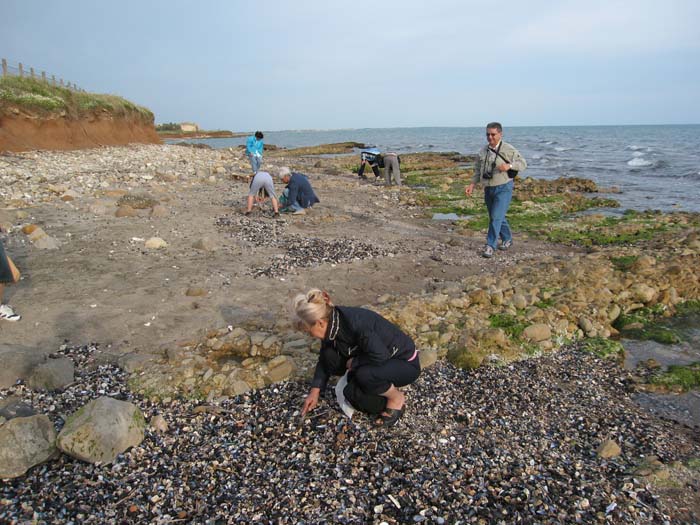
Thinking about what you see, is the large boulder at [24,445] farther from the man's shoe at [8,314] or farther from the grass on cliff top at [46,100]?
the grass on cliff top at [46,100]

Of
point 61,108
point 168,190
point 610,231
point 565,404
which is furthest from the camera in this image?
point 61,108

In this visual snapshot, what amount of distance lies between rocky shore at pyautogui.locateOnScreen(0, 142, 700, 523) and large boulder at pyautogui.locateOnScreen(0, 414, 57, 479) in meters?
0.04

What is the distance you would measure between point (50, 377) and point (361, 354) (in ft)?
10.6

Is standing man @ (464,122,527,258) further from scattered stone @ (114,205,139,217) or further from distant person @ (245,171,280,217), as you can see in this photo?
scattered stone @ (114,205,139,217)

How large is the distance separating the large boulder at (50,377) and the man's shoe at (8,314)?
1.58 m

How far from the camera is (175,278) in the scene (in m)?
7.54

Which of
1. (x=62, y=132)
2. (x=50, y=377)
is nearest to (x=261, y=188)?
(x=50, y=377)

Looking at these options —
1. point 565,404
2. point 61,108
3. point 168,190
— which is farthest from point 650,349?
point 61,108

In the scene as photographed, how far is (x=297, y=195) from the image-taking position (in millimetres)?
12695

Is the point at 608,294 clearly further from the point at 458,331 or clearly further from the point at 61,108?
the point at 61,108

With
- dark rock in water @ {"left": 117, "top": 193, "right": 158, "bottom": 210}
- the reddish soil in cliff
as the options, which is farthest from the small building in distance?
dark rock in water @ {"left": 117, "top": 193, "right": 158, "bottom": 210}

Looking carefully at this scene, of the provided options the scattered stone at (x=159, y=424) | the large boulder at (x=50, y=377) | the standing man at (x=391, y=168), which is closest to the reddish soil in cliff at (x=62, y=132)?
the standing man at (x=391, y=168)

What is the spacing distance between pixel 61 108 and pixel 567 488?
101 feet

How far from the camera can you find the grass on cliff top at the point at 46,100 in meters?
22.5
